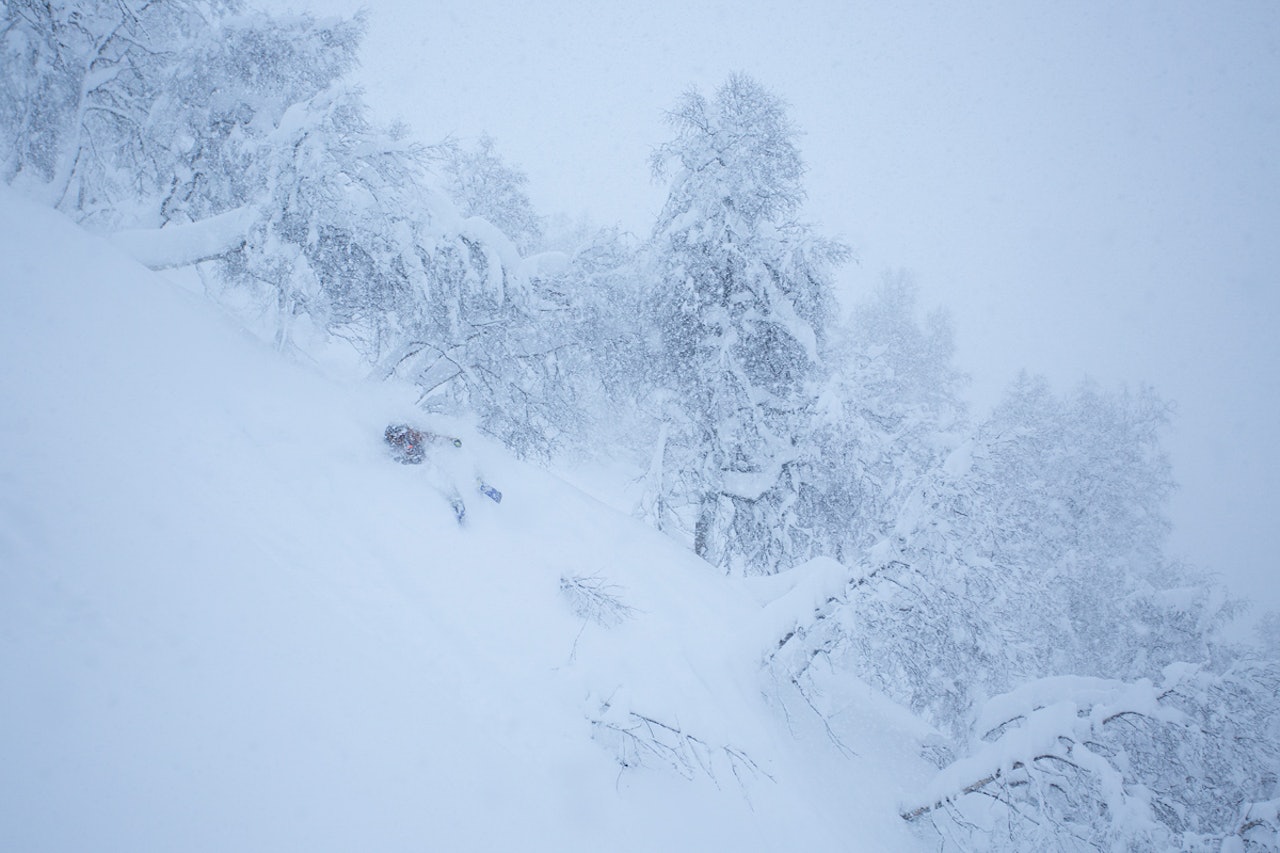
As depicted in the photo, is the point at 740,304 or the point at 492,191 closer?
the point at 740,304

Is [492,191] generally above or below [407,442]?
above

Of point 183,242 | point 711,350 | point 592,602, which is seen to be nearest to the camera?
point 592,602

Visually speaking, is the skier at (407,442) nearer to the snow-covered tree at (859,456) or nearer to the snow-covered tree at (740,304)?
the snow-covered tree at (740,304)

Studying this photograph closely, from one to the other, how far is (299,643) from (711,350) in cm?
795

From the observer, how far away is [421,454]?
5996 millimetres

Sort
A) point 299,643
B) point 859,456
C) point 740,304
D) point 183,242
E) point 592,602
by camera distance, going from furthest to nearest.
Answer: point 859,456, point 740,304, point 183,242, point 592,602, point 299,643

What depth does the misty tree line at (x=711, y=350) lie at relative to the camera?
233 inches

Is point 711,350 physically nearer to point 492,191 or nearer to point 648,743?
point 648,743

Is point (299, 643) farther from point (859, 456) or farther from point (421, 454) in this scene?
point (859, 456)

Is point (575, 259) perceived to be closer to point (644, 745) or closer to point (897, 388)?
Result: point (644, 745)

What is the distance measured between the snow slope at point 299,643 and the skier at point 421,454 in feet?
0.56

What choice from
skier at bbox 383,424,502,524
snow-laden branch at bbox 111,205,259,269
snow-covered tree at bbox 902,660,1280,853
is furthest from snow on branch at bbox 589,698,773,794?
snow-laden branch at bbox 111,205,259,269

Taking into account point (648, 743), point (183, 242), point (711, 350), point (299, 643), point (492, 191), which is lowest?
point (299, 643)

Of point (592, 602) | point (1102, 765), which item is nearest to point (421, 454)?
point (592, 602)
